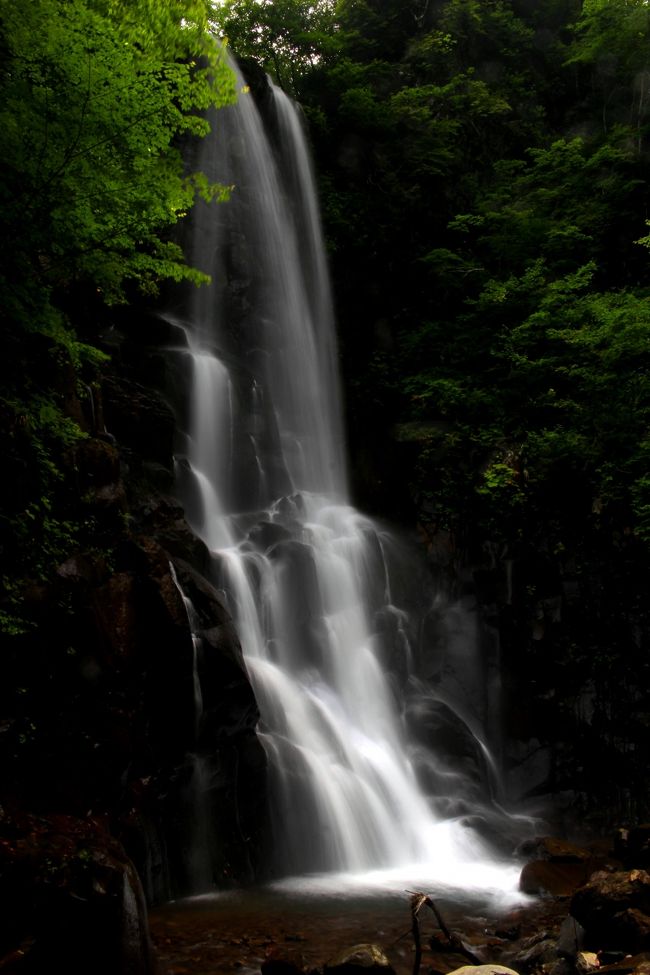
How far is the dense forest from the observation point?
22.2 feet

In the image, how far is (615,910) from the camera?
6113 millimetres

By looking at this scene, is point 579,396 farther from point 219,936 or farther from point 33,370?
point 219,936

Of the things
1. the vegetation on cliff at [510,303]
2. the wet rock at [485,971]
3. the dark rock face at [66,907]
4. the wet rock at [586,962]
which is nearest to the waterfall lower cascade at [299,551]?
the vegetation on cliff at [510,303]

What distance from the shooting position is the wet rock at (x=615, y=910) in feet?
19.1

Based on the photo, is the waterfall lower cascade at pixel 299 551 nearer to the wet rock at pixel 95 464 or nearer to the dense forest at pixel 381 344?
the dense forest at pixel 381 344

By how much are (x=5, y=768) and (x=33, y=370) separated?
4372 millimetres

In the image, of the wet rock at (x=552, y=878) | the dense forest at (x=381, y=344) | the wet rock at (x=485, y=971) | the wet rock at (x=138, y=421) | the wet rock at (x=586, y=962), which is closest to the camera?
the wet rock at (x=485, y=971)

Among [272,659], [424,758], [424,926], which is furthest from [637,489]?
[424,926]

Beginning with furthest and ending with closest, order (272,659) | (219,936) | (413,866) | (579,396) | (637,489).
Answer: (579,396) → (637,489) → (272,659) → (413,866) → (219,936)

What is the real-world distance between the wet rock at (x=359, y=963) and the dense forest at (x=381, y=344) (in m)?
2.16

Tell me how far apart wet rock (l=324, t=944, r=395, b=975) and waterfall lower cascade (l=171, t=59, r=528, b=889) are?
3547 millimetres

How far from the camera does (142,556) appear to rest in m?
8.41

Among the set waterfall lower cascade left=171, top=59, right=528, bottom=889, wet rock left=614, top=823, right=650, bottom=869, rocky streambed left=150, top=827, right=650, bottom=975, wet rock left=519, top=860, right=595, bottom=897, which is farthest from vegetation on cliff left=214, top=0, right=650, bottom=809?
rocky streambed left=150, top=827, right=650, bottom=975

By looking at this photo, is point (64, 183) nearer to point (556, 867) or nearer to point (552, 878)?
point (552, 878)
